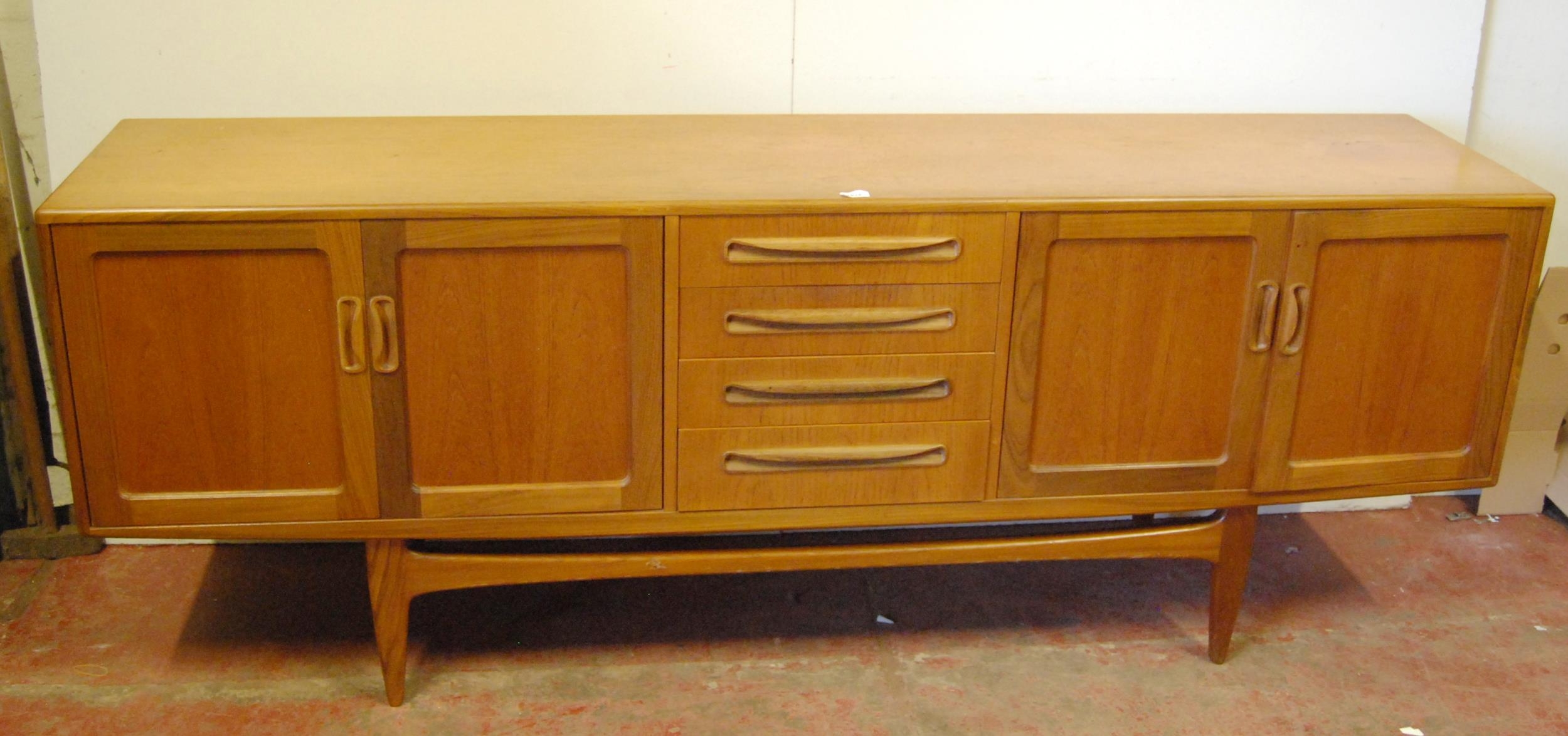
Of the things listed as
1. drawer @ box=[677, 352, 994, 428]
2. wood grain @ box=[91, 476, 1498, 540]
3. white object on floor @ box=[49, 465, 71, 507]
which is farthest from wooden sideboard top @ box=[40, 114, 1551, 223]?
white object on floor @ box=[49, 465, 71, 507]

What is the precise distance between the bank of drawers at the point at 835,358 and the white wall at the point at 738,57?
601mm

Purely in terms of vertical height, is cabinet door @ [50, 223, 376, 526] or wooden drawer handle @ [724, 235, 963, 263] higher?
wooden drawer handle @ [724, 235, 963, 263]

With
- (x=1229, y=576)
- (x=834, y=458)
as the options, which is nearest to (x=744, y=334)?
(x=834, y=458)

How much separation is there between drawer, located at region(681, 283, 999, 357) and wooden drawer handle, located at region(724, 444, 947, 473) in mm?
147

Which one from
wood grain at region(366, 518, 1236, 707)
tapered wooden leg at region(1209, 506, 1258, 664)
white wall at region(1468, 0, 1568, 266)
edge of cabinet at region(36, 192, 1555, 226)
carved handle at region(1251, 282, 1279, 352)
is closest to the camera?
edge of cabinet at region(36, 192, 1555, 226)

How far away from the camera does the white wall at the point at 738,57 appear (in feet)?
7.33

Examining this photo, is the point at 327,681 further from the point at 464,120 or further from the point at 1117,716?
the point at 1117,716

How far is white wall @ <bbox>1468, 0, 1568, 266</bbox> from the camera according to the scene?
2.48 m

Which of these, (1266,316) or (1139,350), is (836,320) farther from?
(1266,316)

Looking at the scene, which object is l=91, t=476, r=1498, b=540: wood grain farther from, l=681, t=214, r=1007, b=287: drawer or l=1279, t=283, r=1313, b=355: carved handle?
l=681, t=214, r=1007, b=287: drawer

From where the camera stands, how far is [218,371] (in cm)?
182

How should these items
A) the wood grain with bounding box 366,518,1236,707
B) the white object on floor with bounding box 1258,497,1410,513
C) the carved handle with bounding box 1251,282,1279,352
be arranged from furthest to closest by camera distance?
1. the white object on floor with bounding box 1258,497,1410,513
2. the wood grain with bounding box 366,518,1236,707
3. the carved handle with bounding box 1251,282,1279,352

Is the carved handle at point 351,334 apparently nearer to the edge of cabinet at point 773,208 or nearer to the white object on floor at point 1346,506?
the edge of cabinet at point 773,208

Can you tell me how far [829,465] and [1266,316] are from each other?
2.08 feet
